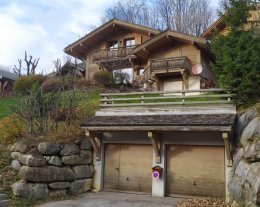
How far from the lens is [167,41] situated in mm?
28422

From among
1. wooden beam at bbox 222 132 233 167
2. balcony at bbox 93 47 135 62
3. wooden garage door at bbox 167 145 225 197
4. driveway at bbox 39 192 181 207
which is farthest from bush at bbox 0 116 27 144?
balcony at bbox 93 47 135 62

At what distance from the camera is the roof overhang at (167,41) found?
26.3 m

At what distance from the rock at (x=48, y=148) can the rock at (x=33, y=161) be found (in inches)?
13.0

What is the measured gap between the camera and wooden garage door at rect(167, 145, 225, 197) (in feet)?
42.7

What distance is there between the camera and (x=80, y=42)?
34031mm

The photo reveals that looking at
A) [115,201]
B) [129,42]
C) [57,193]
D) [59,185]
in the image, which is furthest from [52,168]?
[129,42]

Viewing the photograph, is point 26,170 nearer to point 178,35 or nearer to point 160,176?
point 160,176

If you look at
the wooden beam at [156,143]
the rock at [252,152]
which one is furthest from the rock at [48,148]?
the rock at [252,152]

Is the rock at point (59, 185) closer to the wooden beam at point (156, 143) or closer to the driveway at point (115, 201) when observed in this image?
the driveway at point (115, 201)

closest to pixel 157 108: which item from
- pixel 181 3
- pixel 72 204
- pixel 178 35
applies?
pixel 72 204

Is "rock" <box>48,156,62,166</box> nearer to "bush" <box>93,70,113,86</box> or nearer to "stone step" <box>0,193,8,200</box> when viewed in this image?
"stone step" <box>0,193,8,200</box>

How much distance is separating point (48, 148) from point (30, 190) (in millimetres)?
1759

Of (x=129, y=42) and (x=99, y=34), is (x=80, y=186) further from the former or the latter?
(x=99, y=34)

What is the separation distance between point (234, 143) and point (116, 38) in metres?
23.7
